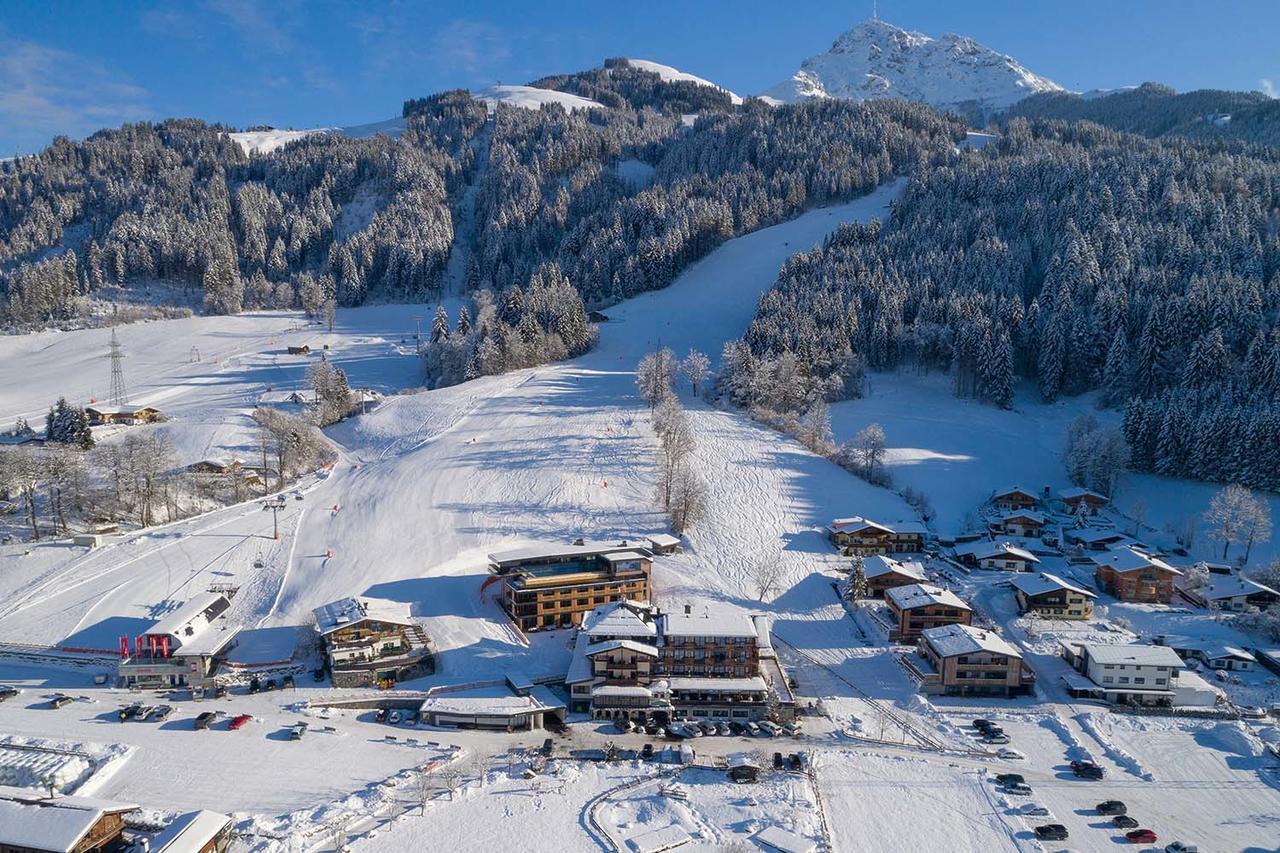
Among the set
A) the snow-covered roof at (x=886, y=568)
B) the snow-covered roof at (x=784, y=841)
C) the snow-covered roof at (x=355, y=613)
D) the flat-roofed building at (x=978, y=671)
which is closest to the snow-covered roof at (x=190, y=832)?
the snow-covered roof at (x=355, y=613)

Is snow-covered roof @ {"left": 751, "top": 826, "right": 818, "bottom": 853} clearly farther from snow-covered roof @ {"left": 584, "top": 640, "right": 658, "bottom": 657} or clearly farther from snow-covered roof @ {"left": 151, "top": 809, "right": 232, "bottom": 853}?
snow-covered roof @ {"left": 151, "top": 809, "right": 232, "bottom": 853}

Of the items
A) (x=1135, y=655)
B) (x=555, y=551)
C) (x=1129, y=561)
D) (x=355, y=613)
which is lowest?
(x=1135, y=655)

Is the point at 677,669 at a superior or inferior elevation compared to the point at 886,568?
inferior

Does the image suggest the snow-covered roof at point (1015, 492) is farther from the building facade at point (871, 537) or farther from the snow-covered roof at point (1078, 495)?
the building facade at point (871, 537)

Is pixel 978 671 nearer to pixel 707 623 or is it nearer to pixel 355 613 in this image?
pixel 707 623

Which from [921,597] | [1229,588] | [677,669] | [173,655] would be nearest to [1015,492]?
[1229,588]

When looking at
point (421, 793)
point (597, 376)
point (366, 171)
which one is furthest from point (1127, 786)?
point (366, 171)

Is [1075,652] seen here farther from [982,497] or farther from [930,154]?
[930,154]
